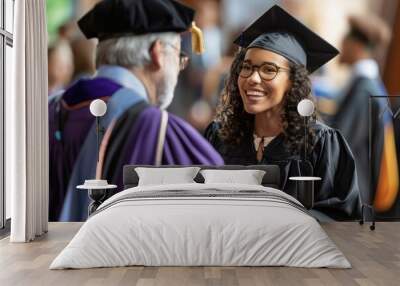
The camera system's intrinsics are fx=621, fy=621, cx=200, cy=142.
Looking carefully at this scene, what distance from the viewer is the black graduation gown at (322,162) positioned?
758 cm

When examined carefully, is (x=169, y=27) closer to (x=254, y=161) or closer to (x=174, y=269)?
(x=254, y=161)

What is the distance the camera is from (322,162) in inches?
300

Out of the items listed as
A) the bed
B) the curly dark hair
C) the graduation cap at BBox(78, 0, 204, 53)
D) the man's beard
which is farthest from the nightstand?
the bed

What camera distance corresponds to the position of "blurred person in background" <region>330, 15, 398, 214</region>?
25.3 feet

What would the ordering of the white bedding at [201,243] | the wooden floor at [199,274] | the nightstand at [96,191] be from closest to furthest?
the wooden floor at [199,274] < the white bedding at [201,243] < the nightstand at [96,191]

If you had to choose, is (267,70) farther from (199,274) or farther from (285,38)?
(199,274)

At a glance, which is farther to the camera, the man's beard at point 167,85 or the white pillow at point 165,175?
the man's beard at point 167,85

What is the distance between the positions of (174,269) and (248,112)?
10.9 feet

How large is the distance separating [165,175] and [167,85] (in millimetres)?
1289

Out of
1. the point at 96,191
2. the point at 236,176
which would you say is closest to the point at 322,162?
the point at 236,176

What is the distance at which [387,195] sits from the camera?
7.79 meters

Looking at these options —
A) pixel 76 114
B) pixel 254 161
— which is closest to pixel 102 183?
pixel 76 114

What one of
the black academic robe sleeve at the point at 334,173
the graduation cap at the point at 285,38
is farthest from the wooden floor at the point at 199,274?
the graduation cap at the point at 285,38

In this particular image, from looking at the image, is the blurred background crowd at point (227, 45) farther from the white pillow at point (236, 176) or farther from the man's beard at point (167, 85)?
the white pillow at point (236, 176)
